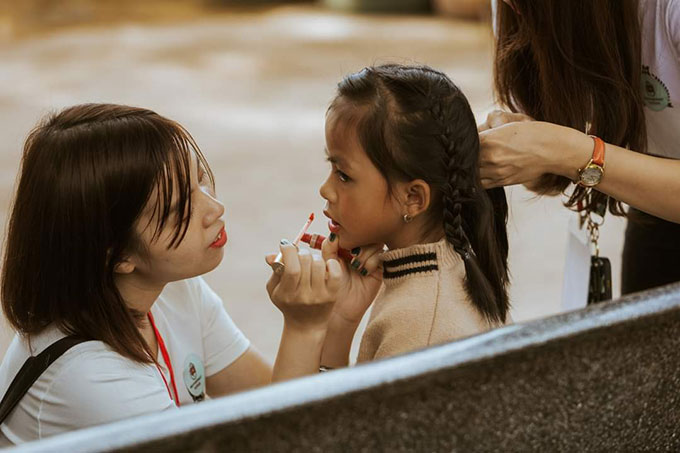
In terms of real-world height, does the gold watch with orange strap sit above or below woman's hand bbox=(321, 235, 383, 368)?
above

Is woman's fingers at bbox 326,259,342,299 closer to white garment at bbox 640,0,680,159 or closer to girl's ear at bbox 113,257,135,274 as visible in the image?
girl's ear at bbox 113,257,135,274

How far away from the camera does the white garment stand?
1389mm

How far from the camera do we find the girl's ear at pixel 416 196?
4.30 feet

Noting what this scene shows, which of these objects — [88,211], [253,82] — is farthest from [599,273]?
[253,82]

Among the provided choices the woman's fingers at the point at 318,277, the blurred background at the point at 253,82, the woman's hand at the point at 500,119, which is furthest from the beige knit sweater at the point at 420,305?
the blurred background at the point at 253,82

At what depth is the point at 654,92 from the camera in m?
1.47

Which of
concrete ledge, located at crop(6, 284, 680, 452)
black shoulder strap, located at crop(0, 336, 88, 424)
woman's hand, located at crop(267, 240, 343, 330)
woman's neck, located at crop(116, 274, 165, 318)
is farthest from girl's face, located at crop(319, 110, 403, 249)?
concrete ledge, located at crop(6, 284, 680, 452)

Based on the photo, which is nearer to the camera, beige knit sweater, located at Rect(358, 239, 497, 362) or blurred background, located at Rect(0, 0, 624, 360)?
beige knit sweater, located at Rect(358, 239, 497, 362)

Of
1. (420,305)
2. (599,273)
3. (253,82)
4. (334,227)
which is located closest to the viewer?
(420,305)

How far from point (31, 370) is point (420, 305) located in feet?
1.63

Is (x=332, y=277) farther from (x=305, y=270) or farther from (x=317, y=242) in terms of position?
(x=317, y=242)

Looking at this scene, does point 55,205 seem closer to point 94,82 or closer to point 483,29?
point 94,82

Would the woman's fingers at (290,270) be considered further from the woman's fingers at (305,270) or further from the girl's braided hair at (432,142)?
the girl's braided hair at (432,142)

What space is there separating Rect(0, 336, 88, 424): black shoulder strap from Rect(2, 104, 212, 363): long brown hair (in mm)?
30
